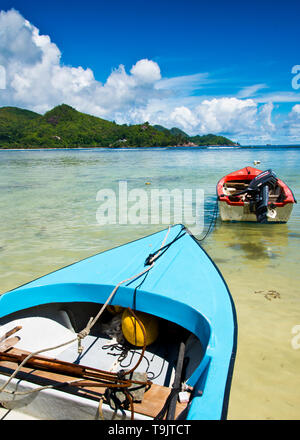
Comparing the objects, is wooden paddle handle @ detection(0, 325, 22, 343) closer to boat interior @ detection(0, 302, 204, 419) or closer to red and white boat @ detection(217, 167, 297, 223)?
boat interior @ detection(0, 302, 204, 419)

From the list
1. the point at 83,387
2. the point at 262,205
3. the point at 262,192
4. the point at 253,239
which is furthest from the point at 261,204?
the point at 83,387

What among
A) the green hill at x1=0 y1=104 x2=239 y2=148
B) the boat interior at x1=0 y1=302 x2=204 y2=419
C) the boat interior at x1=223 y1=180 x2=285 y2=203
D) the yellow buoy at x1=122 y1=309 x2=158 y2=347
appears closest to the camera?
the boat interior at x1=0 y1=302 x2=204 y2=419

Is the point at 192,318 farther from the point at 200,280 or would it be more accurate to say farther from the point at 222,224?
the point at 222,224

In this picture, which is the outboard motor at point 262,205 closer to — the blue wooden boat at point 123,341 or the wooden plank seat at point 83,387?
the blue wooden boat at point 123,341

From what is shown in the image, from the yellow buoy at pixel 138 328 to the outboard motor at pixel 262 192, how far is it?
5.53 m

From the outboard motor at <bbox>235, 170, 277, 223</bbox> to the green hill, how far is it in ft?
361

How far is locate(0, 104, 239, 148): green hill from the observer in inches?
4272

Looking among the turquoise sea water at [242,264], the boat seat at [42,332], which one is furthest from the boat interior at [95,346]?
the turquoise sea water at [242,264]

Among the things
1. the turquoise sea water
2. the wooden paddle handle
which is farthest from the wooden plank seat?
the turquoise sea water

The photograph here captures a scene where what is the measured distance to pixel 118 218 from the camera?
9758 mm

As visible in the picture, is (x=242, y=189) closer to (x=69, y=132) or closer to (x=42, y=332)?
(x=42, y=332)
